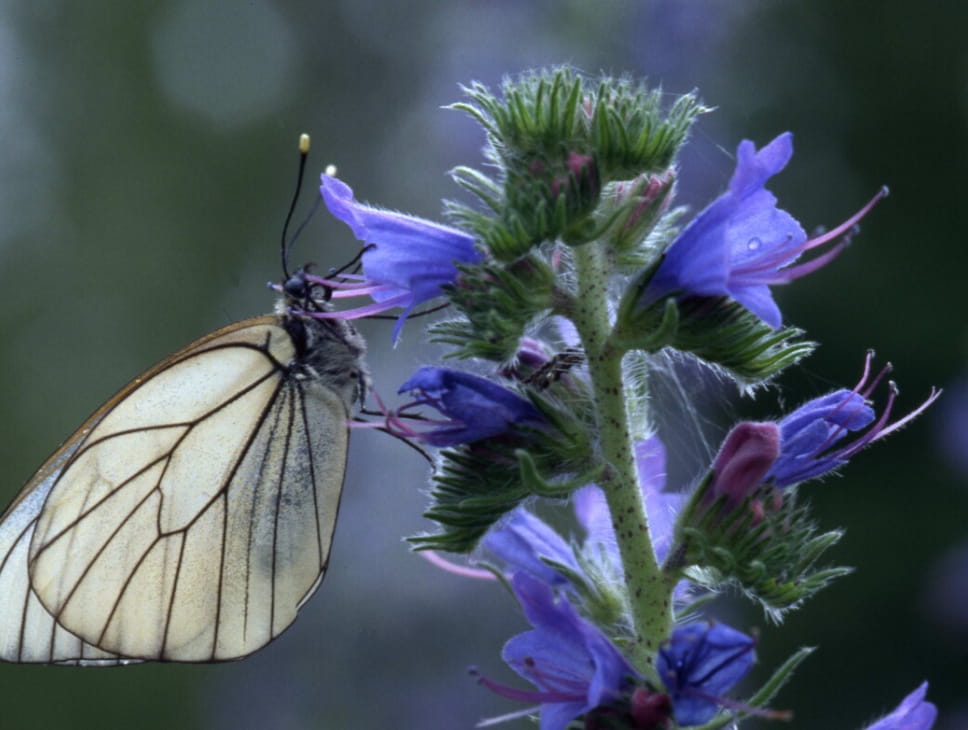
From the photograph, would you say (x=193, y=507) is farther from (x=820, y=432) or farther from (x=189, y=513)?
(x=820, y=432)

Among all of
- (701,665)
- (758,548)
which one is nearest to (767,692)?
(701,665)

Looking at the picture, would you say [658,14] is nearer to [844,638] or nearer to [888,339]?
[888,339]

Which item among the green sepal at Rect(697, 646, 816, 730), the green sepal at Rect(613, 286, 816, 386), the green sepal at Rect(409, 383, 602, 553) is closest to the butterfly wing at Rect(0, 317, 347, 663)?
the green sepal at Rect(409, 383, 602, 553)

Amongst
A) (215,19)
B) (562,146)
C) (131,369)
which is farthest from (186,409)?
(215,19)

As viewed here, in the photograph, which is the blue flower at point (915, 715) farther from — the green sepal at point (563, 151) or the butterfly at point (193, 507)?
the butterfly at point (193, 507)

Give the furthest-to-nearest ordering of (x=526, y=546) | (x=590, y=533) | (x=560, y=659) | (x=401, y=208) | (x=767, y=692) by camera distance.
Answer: (x=401, y=208) < (x=590, y=533) < (x=526, y=546) < (x=560, y=659) < (x=767, y=692)

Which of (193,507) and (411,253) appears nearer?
(411,253)
